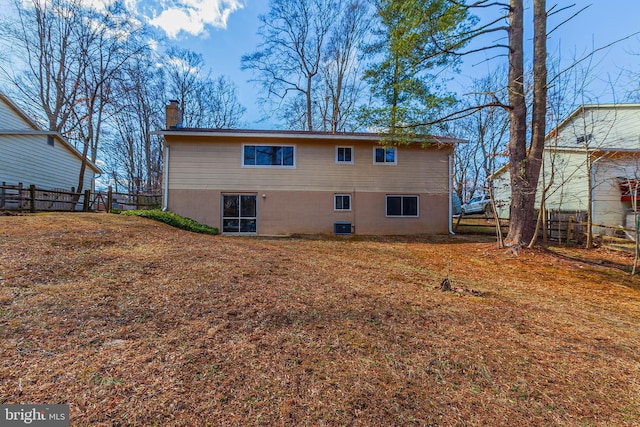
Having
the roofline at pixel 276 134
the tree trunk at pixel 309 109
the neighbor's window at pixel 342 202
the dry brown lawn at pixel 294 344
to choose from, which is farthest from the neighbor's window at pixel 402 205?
the tree trunk at pixel 309 109

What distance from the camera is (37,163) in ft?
43.1

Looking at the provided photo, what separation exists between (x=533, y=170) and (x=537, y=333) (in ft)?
20.1

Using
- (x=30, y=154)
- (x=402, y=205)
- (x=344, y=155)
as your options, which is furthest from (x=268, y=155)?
(x=30, y=154)

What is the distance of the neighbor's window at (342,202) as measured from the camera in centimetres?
1166

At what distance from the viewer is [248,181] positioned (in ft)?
37.0

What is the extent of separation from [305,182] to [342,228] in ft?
8.49

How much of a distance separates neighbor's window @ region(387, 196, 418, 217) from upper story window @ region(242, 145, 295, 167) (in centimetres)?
471

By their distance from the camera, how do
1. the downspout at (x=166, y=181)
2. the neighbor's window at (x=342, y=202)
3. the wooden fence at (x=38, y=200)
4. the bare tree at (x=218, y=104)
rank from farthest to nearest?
the bare tree at (x=218, y=104) < the neighbor's window at (x=342, y=202) < the downspout at (x=166, y=181) < the wooden fence at (x=38, y=200)

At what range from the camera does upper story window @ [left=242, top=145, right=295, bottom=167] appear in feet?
37.1

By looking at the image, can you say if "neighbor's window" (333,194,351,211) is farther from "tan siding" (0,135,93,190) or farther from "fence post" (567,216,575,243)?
"tan siding" (0,135,93,190)

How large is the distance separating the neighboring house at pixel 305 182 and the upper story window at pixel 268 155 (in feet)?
0.14

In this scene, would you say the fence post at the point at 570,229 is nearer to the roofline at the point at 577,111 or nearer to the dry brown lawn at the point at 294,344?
the roofline at the point at 577,111

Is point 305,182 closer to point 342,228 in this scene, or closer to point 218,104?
point 342,228

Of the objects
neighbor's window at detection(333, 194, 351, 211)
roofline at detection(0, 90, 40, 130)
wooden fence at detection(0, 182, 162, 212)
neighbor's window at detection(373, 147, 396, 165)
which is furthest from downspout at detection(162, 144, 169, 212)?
neighbor's window at detection(373, 147, 396, 165)
